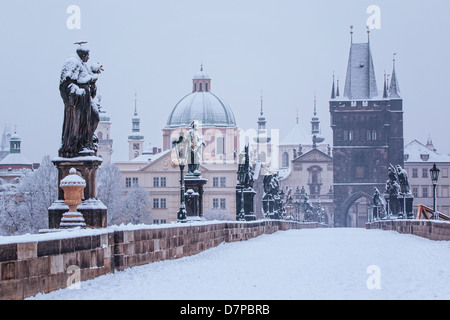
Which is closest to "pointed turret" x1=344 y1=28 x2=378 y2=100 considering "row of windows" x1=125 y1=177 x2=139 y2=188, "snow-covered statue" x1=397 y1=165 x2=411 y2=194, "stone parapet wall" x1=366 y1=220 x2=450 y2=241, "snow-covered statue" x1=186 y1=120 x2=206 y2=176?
"row of windows" x1=125 y1=177 x2=139 y2=188

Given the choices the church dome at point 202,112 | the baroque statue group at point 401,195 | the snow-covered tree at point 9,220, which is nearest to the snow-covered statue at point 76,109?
the baroque statue group at point 401,195

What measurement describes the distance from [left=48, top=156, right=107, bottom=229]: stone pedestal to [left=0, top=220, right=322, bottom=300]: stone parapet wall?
0.84 metres

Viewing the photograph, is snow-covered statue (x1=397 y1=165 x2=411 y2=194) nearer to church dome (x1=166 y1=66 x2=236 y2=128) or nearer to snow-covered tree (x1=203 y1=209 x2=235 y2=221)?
snow-covered tree (x1=203 y1=209 x2=235 y2=221)

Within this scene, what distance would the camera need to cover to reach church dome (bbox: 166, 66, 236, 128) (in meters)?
163

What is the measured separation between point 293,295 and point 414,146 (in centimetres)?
16693

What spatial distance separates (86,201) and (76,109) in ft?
5.46

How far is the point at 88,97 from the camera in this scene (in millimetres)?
17328

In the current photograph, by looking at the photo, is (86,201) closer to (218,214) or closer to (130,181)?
(218,214)

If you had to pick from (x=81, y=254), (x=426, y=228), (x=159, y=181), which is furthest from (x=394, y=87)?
(x=81, y=254)

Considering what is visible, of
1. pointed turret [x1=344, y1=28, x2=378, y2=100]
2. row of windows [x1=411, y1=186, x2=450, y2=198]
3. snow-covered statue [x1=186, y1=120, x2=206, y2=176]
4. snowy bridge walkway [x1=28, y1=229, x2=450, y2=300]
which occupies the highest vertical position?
pointed turret [x1=344, y1=28, x2=378, y2=100]

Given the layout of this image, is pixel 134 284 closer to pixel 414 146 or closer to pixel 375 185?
pixel 375 185

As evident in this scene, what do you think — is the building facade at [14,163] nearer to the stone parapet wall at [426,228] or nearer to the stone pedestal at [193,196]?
the stone parapet wall at [426,228]

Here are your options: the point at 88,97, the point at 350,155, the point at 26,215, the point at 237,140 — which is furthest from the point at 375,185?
the point at 88,97

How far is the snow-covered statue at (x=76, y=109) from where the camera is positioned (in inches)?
676
